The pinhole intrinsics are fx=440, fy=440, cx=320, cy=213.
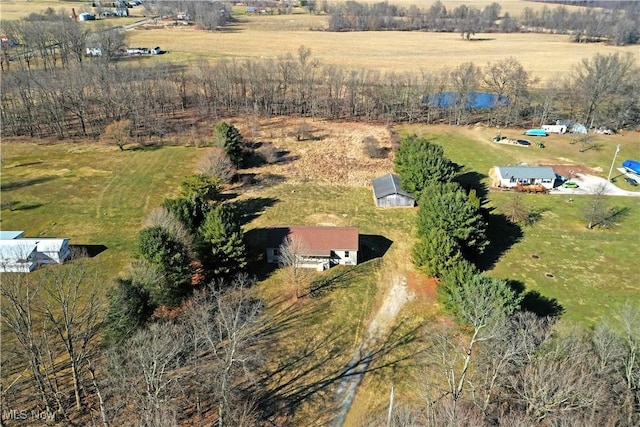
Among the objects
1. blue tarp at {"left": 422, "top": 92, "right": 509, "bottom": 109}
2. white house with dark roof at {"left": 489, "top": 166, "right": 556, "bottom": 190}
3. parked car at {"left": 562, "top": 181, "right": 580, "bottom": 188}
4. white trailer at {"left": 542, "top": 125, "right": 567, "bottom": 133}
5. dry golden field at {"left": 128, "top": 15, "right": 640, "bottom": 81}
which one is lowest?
parked car at {"left": 562, "top": 181, "right": 580, "bottom": 188}

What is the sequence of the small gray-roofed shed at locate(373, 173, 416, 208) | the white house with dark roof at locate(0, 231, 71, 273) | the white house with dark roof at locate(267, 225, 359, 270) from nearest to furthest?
the white house with dark roof at locate(0, 231, 71, 273)
the white house with dark roof at locate(267, 225, 359, 270)
the small gray-roofed shed at locate(373, 173, 416, 208)

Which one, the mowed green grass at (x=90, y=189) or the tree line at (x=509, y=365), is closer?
the tree line at (x=509, y=365)

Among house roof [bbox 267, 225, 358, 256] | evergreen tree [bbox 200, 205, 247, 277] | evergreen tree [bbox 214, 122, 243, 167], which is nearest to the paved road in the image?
house roof [bbox 267, 225, 358, 256]

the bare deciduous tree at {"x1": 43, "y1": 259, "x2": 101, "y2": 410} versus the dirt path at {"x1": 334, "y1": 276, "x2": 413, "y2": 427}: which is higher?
the bare deciduous tree at {"x1": 43, "y1": 259, "x2": 101, "y2": 410}

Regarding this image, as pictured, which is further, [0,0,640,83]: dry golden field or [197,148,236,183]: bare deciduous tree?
[0,0,640,83]: dry golden field

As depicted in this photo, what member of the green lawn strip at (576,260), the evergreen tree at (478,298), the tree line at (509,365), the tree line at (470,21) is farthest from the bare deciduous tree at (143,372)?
the tree line at (470,21)

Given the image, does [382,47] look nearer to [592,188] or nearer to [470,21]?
[470,21]

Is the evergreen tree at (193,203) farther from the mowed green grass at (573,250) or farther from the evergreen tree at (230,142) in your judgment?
the mowed green grass at (573,250)

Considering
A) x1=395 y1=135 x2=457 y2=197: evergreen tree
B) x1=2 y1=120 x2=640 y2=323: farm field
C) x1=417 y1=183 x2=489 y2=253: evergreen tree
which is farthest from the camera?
x1=395 y1=135 x2=457 y2=197: evergreen tree

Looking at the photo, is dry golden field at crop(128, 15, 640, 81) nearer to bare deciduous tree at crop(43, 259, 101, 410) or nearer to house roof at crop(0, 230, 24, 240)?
house roof at crop(0, 230, 24, 240)
